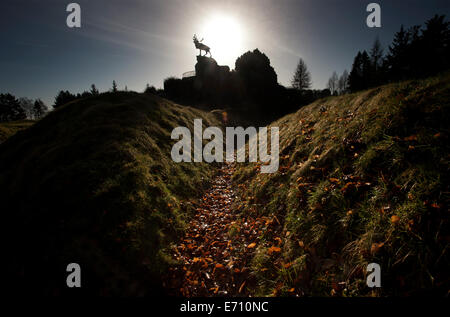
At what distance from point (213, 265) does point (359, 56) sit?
58613 mm

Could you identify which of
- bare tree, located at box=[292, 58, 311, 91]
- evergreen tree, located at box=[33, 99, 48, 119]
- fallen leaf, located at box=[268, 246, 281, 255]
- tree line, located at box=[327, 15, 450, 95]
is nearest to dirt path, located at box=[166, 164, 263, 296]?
fallen leaf, located at box=[268, 246, 281, 255]

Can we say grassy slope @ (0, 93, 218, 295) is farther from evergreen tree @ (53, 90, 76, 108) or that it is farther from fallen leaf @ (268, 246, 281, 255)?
evergreen tree @ (53, 90, 76, 108)

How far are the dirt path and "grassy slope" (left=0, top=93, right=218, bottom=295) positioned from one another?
44 centimetres

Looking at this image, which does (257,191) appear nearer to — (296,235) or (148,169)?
(296,235)

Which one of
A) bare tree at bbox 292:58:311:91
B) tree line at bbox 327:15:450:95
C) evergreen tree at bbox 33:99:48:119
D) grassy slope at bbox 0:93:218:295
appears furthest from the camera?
evergreen tree at bbox 33:99:48:119

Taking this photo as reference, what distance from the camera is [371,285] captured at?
231cm

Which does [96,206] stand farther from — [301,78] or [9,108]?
[9,108]

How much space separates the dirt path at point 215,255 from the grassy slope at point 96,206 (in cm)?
44

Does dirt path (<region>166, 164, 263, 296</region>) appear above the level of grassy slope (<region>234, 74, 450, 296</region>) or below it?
below

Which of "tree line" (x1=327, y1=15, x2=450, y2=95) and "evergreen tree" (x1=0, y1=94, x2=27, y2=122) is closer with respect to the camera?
"tree line" (x1=327, y1=15, x2=450, y2=95)

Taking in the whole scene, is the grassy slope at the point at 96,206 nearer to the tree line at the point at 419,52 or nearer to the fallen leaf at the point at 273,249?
the fallen leaf at the point at 273,249

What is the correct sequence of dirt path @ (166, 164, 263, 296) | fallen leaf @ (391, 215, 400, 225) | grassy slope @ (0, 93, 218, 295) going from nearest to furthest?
fallen leaf @ (391, 215, 400, 225)
grassy slope @ (0, 93, 218, 295)
dirt path @ (166, 164, 263, 296)

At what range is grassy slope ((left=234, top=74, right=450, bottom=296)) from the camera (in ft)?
7.42
